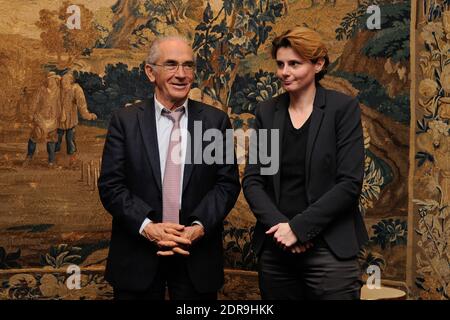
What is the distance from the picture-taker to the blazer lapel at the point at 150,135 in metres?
3.80

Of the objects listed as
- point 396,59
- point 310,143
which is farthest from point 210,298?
point 396,59

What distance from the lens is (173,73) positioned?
388 cm

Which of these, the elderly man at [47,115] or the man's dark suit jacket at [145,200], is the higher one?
the elderly man at [47,115]

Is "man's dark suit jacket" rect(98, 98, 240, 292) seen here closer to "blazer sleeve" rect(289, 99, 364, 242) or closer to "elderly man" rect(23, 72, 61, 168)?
"blazer sleeve" rect(289, 99, 364, 242)

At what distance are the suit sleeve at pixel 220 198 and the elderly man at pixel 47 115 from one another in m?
1.87

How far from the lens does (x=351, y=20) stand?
5.25 metres

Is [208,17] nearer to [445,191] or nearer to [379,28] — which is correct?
[379,28]

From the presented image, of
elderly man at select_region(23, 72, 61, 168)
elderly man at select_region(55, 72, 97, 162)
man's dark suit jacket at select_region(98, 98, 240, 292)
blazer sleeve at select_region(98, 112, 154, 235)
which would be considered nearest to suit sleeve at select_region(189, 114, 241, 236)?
man's dark suit jacket at select_region(98, 98, 240, 292)

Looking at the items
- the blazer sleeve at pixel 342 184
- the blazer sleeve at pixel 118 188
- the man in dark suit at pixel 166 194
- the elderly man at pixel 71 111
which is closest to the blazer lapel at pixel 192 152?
the man in dark suit at pixel 166 194

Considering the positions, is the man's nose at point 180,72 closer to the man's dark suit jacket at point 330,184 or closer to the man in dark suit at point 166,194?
the man in dark suit at point 166,194

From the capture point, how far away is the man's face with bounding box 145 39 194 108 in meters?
3.89

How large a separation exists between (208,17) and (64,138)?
133 centimetres

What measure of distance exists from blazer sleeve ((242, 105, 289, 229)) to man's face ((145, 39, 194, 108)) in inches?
17.6

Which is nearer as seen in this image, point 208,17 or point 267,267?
point 267,267
